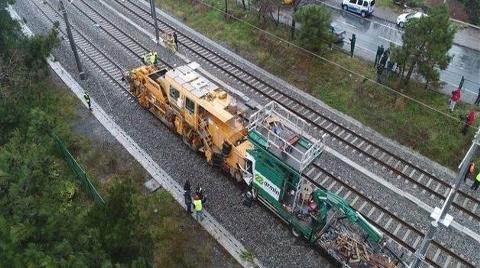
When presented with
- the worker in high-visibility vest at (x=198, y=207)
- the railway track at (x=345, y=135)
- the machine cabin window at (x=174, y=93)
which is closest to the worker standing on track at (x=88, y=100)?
the machine cabin window at (x=174, y=93)

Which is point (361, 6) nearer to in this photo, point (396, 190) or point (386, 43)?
point (386, 43)

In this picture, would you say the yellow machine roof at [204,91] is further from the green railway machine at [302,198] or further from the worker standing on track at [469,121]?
the worker standing on track at [469,121]

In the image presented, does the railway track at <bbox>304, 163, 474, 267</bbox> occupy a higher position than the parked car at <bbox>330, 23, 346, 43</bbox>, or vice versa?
the parked car at <bbox>330, 23, 346, 43</bbox>

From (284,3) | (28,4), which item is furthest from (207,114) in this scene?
(28,4)

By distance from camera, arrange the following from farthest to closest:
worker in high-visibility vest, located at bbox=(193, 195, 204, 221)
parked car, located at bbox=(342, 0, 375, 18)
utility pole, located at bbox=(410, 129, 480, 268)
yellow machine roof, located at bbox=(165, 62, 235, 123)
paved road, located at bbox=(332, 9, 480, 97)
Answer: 1. parked car, located at bbox=(342, 0, 375, 18)
2. paved road, located at bbox=(332, 9, 480, 97)
3. yellow machine roof, located at bbox=(165, 62, 235, 123)
4. worker in high-visibility vest, located at bbox=(193, 195, 204, 221)
5. utility pole, located at bbox=(410, 129, 480, 268)

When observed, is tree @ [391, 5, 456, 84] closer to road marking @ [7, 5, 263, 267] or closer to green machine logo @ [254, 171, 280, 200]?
green machine logo @ [254, 171, 280, 200]

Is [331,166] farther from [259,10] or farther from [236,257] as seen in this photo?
[259,10]

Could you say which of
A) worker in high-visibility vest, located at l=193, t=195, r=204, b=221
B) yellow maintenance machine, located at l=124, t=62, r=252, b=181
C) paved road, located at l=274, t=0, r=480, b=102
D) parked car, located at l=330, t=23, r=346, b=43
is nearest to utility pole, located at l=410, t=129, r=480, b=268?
yellow maintenance machine, located at l=124, t=62, r=252, b=181

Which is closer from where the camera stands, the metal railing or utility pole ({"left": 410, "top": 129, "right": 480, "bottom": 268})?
utility pole ({"left": 410, "top": 129, "right": 480, "bottom": 268})
